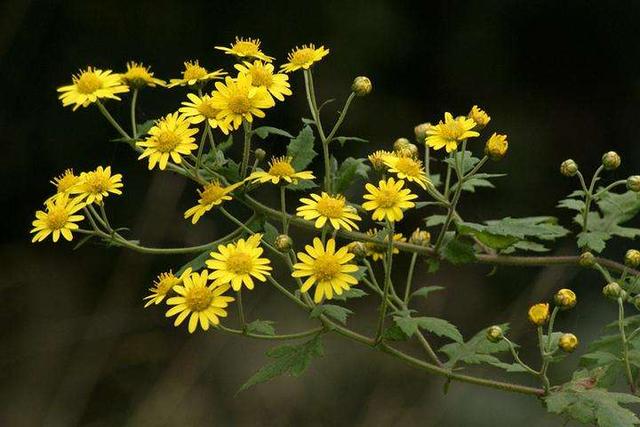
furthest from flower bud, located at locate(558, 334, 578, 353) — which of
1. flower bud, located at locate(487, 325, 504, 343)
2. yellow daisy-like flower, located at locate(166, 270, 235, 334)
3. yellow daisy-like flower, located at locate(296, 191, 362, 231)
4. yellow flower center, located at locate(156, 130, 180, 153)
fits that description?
yellow flower center, located at locate(156, 130, 180, 153)

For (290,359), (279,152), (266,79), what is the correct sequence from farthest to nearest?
(279,152) → (266,79) → (290,359)

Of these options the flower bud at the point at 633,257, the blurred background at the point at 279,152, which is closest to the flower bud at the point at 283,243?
the flower bud at the point at 633,257

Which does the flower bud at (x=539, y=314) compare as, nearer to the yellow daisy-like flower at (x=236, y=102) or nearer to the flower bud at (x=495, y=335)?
the flower bud at (x=495, y=335)

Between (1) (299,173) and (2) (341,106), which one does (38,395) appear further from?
(1) (299,173)

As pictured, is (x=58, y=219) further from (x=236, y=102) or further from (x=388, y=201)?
(x=388, y=201)

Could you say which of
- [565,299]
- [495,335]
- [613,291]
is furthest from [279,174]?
[613,291]
